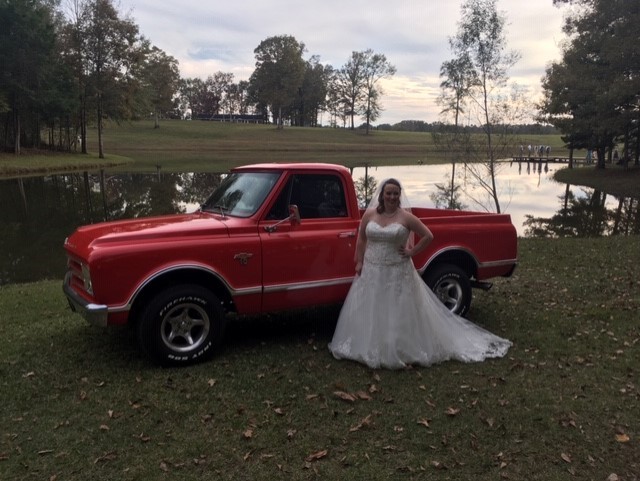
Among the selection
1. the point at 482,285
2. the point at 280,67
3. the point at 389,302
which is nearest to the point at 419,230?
the point at 389,302

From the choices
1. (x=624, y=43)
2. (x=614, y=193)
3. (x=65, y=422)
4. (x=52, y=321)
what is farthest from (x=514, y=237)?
(x=614, y=193)

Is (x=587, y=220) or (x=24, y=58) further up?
(x=24, y=58)

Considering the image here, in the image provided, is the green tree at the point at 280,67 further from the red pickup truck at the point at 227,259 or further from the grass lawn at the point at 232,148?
the red pickup truck at the point at 227,259

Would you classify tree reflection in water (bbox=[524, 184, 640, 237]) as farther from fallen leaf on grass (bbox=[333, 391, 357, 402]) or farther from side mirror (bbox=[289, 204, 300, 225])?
fallen leaf on grass (bbox=[333, 391, 357, 402])

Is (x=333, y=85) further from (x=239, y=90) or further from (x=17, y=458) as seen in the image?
(x=17, y=458)

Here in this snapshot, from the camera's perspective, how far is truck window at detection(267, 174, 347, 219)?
5.98 meters

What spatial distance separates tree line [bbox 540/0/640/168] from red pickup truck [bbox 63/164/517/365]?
25245 millimetres

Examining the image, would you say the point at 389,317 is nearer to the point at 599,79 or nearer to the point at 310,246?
the point at 310,246

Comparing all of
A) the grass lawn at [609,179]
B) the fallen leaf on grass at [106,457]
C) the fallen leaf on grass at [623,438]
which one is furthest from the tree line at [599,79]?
the fallen leaf on grass at [106,457]

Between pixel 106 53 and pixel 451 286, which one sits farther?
pixel 106 53

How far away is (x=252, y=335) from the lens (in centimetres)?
660

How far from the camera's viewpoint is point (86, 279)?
5.12 metres

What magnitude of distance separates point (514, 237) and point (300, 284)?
11.0 feet

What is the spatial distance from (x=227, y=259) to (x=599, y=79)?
36.0m
